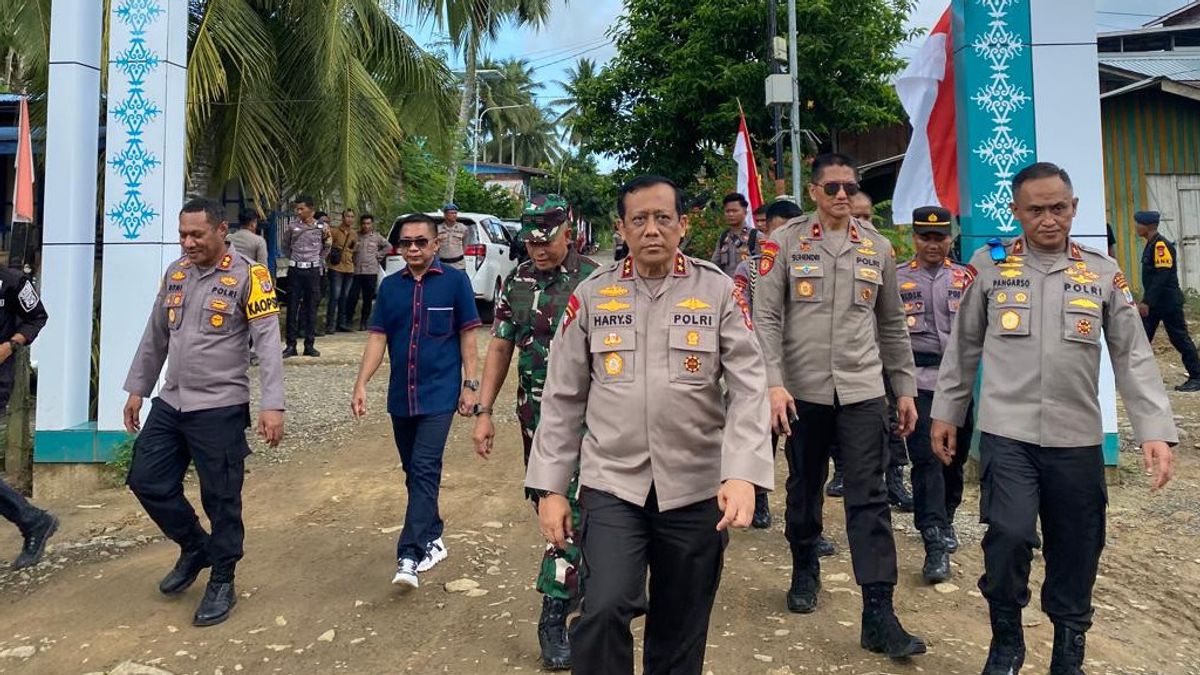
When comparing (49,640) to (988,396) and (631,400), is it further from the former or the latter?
(988,396)

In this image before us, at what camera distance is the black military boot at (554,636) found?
133 inches

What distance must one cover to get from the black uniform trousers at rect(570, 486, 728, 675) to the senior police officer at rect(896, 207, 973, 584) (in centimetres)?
225

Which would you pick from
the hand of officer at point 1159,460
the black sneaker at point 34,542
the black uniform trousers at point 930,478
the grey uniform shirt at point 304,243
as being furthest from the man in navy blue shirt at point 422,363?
the grey uniform shirt at point 304,243

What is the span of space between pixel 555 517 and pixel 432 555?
228 cm

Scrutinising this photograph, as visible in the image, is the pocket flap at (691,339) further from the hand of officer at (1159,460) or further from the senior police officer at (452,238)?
the senior police officer at (452,238)

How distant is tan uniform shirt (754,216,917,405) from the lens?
143 inches

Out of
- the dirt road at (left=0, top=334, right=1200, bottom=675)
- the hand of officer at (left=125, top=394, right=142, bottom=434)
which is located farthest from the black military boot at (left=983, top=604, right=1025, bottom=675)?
the hand of officer at (left=125, top=394, right=142, bottom=434)

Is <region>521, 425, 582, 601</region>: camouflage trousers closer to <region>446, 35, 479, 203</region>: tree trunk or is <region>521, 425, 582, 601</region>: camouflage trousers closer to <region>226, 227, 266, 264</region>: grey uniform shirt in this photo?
<region>226, 227, 266, 264</region>: grey uniform shirt

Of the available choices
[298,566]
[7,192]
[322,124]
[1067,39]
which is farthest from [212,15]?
[1067,39]

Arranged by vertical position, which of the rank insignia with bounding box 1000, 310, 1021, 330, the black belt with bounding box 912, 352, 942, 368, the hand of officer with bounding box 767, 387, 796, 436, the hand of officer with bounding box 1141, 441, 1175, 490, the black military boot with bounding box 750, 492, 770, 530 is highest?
the rank insignia with bounding box 1000, 310, 1021, 330

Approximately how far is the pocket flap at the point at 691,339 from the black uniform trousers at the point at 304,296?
910 cm

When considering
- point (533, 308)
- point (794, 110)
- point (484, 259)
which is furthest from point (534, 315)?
point (794, 110)

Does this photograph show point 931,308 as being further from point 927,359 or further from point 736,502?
point 736,502

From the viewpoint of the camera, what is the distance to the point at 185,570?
4.20 m
